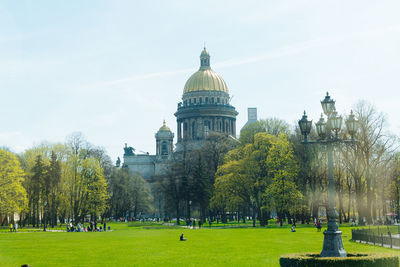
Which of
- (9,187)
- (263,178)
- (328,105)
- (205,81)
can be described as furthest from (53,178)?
(205,81)

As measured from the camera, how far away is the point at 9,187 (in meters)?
66.2

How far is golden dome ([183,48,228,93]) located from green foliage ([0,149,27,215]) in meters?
77.7

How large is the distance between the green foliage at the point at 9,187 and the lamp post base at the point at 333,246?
53.3 metres

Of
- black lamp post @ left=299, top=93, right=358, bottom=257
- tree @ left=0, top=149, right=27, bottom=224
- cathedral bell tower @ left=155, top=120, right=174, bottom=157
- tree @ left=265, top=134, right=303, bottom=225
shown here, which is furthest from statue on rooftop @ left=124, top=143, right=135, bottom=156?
black lamp post @ left=299, top=93, right=358, bottom=257

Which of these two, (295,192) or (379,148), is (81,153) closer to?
(295,192)

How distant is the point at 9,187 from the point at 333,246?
178 ft

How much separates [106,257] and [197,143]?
333ft

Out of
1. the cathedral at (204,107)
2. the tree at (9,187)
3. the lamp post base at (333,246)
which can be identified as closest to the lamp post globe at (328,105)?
the lamp post base at (333,246)

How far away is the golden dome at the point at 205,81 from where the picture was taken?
140 meters

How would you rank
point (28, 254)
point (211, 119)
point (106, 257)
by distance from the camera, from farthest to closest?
point (211, 119)
point (28, 254)
point (106, 257)

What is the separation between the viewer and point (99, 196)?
78062 millimetres

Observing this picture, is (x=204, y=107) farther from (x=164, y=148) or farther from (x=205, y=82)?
(x=164, y=148)

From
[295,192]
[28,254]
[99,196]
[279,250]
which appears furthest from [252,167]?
[28,254]

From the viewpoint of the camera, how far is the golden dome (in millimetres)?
140500
